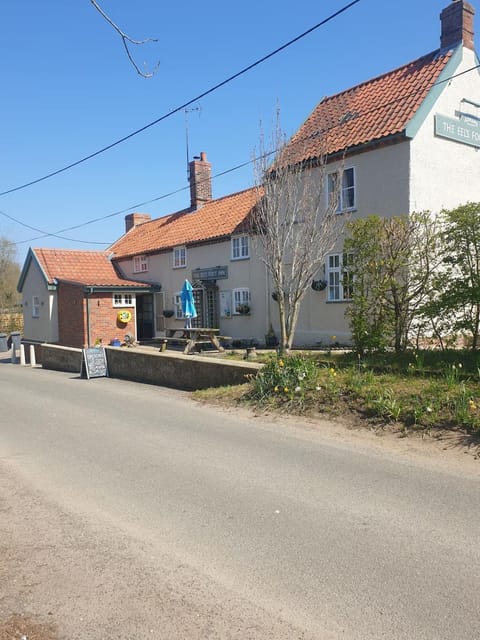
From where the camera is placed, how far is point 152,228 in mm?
31891

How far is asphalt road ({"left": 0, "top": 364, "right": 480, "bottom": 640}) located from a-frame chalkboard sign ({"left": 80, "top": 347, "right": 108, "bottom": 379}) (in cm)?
754

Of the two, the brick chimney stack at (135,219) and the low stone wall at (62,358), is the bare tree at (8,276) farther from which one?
the low stone wall at (62,358)

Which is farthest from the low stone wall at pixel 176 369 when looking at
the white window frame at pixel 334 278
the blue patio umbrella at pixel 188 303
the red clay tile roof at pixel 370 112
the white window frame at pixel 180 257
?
the white window frame at pixel 180 257

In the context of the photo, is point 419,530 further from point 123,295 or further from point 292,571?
point 123,295

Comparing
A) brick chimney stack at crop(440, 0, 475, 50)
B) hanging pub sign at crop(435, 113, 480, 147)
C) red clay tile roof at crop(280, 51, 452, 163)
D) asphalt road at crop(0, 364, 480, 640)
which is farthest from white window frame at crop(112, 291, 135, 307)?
asphalt road at crop(0, 364, 480, 640)

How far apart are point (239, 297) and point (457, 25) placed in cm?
1196

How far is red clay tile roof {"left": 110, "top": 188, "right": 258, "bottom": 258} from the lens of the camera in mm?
23594

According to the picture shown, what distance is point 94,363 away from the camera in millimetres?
15797

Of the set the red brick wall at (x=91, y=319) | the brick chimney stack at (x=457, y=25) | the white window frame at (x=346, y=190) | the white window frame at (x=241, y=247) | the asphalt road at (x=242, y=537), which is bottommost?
the asphalt road at (x=242, y=537)

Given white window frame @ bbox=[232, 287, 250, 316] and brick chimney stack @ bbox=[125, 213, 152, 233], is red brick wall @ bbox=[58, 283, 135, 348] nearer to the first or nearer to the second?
white window frame @ bbox=[232, 287, 250, 316]

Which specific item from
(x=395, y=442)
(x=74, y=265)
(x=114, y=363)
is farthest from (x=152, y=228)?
(x=395, y=442)

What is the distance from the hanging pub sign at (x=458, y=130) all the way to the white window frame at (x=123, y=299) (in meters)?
16.1

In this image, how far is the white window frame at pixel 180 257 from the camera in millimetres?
25656

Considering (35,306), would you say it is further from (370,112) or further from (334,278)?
(370,112)
